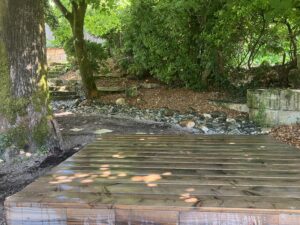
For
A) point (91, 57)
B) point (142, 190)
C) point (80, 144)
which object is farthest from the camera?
point (91, 57)

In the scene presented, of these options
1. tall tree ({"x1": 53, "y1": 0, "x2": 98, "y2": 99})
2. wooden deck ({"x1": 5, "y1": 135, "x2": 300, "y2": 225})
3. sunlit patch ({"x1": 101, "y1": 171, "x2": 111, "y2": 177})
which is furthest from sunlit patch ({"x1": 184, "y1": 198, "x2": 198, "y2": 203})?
tall tree ({"x1": 53, "y1": 0, "x2": 98, "y2": 99})

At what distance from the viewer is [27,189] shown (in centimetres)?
225

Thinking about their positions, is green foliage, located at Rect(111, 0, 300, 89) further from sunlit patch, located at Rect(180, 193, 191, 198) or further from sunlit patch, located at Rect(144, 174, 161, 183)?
sunlit patch, located at Rect(180, 193, 191, 198)

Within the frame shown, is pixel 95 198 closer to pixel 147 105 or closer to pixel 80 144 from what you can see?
pixel 80 144

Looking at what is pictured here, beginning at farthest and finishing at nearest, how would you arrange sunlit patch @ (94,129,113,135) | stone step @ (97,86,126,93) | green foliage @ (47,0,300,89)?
1. stone step @ (97,86,126,93)
2. green foliage @ (47,0,300,89)
3. sunlit patch @ (94,129,113,135)

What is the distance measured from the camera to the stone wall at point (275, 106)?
7344 mm

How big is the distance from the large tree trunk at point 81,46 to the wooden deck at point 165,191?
300 inches

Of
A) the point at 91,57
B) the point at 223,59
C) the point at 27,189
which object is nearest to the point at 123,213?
the point at 27,189

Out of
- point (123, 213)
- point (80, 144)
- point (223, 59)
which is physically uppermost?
point (223, 59)

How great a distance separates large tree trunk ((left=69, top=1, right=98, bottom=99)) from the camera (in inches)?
400

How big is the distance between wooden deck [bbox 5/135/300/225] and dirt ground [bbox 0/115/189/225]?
51.9 inches

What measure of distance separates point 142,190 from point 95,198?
0.30 m

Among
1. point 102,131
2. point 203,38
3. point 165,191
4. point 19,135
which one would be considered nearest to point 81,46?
point 203,38

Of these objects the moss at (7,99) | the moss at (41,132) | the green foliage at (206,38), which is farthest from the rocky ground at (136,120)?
the green foliage at (206,38)
